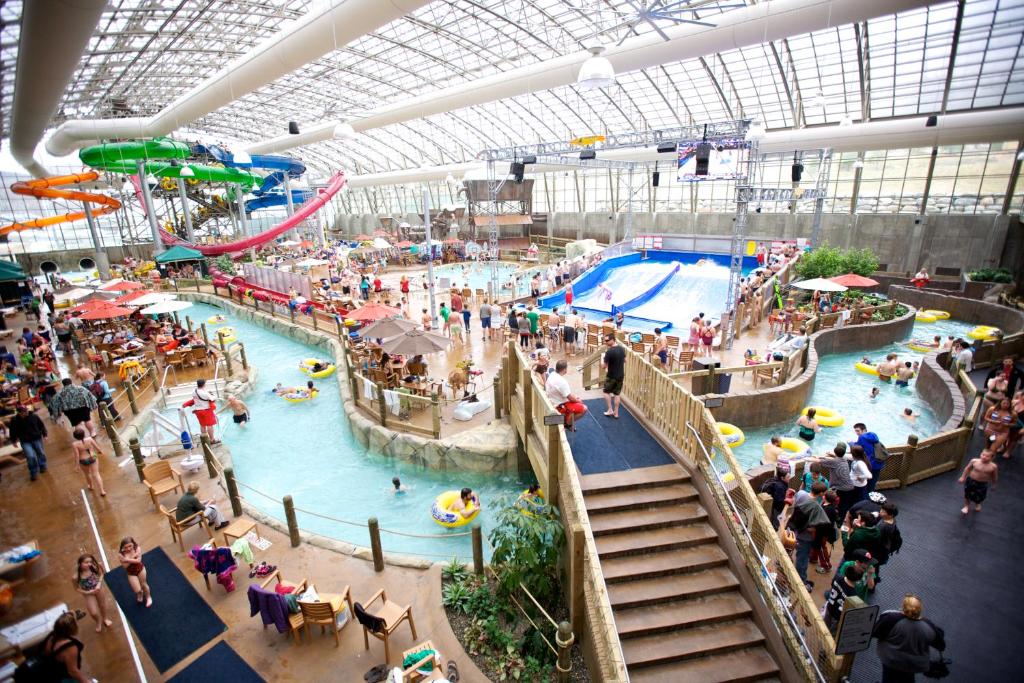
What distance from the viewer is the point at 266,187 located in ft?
113

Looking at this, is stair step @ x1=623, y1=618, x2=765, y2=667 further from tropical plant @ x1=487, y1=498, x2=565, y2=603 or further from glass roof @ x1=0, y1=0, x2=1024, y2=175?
glass roof @ x1=0, y1=0, x2=1024, y2=175

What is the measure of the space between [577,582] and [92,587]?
4.99 m

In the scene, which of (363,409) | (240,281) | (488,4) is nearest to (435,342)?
(363,409)

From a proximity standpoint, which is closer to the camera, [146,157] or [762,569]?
[762,569]

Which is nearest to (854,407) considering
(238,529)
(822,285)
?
(822,285)

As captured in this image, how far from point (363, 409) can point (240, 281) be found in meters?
16.3

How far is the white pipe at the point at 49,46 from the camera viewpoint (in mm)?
7148

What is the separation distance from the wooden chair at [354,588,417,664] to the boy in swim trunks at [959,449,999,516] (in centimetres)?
731

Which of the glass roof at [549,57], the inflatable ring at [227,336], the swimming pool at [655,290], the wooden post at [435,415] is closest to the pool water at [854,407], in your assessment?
the swimming pool at [655,290]

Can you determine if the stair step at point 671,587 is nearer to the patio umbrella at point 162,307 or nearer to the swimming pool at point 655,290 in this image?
the swimming pool at point 655,290

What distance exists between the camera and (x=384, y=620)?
4.79m

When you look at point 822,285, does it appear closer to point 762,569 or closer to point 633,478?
point 633,478

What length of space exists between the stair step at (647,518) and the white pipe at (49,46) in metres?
10.2

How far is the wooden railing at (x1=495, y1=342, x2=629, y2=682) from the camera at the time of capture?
403 cm
